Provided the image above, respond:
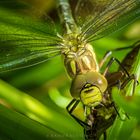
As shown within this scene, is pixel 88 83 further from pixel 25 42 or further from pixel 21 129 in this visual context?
pixel 25 42

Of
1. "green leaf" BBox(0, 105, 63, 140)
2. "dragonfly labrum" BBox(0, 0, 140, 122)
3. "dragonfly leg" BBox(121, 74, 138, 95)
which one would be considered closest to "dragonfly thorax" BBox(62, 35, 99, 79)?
"dragonfly labrum" BBox(0, 0, 140, 122)

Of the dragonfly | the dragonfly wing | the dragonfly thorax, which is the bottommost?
the dragonfly

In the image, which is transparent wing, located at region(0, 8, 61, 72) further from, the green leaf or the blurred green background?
the green leaf

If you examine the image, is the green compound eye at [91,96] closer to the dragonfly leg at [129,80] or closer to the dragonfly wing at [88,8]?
the dragonfly leg at [129,80]

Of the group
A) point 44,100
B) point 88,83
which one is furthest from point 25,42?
point 88,83

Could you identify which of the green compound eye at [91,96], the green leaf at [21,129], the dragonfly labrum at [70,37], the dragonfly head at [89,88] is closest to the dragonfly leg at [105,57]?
the dragonfly labrum at [70,37]

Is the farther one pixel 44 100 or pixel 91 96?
pixel 44 100

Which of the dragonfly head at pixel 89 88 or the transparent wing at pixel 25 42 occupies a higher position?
the transparent wing at pixel 25 42
